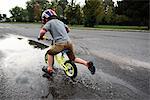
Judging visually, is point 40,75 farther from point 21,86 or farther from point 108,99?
point 108,99

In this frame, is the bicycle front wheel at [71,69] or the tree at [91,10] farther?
the tree at [91,10]

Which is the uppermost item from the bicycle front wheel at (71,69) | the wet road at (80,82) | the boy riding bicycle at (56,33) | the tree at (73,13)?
the tree at (73,13)

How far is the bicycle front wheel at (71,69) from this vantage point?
6930mm

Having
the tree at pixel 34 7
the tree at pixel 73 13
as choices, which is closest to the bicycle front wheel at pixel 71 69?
the tree at pixel 73 13

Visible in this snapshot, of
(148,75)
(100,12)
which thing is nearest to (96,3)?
(100,12)

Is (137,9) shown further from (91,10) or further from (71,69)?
(71,69)

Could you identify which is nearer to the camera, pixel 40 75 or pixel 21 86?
pixel 21 86

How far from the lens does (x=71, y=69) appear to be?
23.1 feet

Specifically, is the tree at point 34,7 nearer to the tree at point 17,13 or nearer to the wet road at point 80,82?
the tree at point 17,13

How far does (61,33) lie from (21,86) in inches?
62.0

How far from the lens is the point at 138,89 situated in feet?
20.2

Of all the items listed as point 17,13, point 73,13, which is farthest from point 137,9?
point 17,13

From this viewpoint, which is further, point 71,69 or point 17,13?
point 17,13

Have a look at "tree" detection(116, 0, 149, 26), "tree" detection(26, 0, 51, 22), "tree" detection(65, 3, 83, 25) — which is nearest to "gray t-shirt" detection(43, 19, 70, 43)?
"tree" detection(116, 0, 149, 26)
